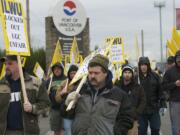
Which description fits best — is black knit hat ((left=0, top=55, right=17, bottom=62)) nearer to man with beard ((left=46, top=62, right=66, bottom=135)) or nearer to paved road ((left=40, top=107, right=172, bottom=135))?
man with beard ((left=46, top=62, right=66, bottom=135))

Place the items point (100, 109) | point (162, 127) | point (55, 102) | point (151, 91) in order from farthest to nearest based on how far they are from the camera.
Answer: point (162, 127), point (151, 91), point (55, 102), point (100, 109)

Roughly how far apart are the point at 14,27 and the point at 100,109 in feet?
6.03

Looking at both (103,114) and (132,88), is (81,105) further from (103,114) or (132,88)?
(132,88)

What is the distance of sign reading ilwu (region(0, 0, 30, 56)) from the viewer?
7.11m

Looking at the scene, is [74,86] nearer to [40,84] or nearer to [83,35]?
[40,84]

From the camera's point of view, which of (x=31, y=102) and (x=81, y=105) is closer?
(x=81, y=105)

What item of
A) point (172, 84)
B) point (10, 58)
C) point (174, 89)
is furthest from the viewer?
point (174, 89)

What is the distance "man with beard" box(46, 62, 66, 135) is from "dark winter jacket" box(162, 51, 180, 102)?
Answer: 1967 millimetres

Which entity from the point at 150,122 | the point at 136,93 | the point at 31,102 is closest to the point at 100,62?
the point at 31,102

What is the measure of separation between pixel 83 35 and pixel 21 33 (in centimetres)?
1760

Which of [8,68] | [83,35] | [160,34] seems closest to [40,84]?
[8,68]

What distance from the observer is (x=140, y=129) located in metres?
11.4

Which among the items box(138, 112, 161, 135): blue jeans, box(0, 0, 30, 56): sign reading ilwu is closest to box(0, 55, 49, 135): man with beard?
box(0, 0, 30, 56): sign reading ilwu

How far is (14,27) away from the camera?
23.7 ft
